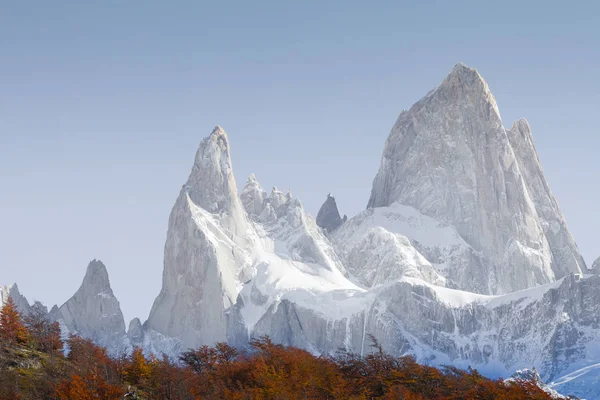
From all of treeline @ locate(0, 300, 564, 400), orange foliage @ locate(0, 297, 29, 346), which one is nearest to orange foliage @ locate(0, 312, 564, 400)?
treeline @ locate(0, 300, 564, 400)

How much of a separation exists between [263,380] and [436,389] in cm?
2153

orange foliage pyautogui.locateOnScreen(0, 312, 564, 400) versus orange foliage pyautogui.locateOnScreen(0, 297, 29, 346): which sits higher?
orange foliage pyautogui.locateOnScreen(0, 297, 29, 346)

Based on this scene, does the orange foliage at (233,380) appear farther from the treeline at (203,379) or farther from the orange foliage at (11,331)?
the orange foliage at (11,331)

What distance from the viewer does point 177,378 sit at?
10462 centimetres

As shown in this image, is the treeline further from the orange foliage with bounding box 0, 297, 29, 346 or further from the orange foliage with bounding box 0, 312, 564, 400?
the orange foliage with bounding box 0, 297, 29, 346

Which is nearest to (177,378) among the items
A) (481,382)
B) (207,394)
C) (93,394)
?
(207,394)

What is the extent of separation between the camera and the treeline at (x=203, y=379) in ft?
297

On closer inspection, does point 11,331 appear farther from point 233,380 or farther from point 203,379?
point 233,380

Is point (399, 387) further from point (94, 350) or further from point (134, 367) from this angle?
point (94, 350)

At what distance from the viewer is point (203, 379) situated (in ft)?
359

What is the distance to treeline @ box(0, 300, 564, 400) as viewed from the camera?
90.4 meters

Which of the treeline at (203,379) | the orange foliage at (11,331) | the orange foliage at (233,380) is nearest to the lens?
the treeline at (203,379)

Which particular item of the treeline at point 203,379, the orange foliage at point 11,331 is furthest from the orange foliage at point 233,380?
the orange foliage at point 11,331

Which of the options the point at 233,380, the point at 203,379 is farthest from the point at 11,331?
the point at 233,380
